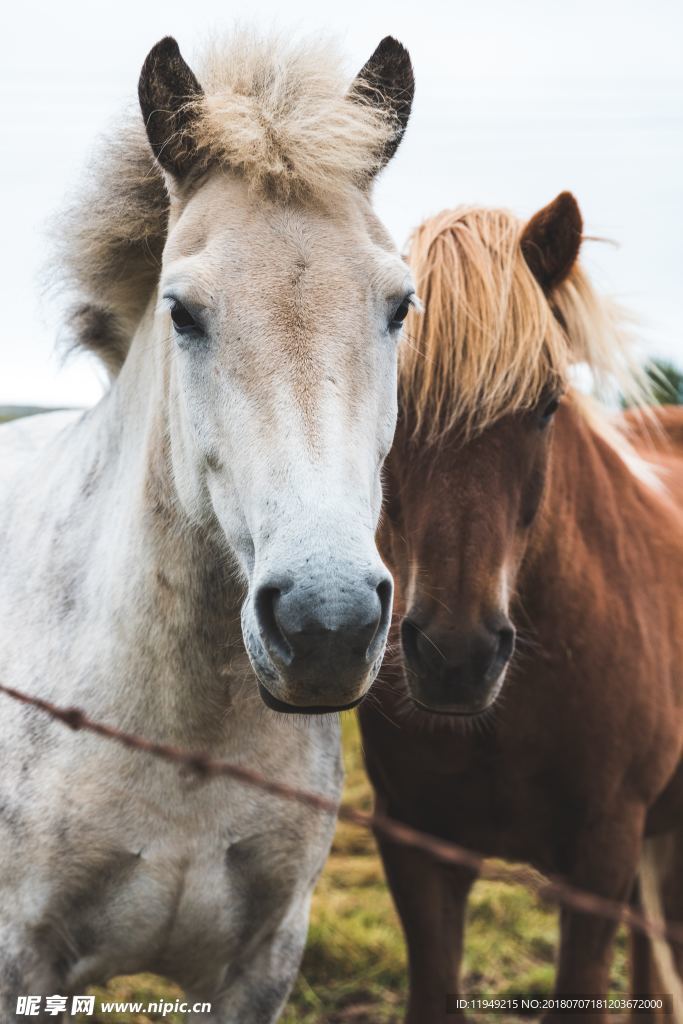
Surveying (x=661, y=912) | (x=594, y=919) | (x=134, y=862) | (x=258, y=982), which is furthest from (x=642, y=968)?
(x=134, y=862)

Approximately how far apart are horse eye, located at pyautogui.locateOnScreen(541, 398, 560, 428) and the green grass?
2467 mm

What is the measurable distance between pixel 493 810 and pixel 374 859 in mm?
2272

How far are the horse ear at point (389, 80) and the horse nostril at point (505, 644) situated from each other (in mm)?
1097

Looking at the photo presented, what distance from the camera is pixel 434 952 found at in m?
3.23

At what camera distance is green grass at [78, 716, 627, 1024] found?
417 centimetres

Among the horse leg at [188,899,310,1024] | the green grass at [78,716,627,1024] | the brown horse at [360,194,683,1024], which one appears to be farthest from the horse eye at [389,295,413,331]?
the green grass at [78,716,627,1024]

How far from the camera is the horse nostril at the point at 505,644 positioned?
2.61 metres

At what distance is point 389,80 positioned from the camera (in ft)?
7.64

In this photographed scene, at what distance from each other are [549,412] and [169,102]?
4.23 feet

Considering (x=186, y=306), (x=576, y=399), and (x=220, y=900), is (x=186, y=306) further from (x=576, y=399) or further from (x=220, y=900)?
(x=576, y=399)

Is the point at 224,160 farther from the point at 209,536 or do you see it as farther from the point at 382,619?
the point at 382,619

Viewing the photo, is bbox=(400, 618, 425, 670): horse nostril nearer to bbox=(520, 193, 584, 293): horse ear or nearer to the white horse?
the white horse

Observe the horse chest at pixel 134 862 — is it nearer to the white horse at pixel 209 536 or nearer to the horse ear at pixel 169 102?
the white horse at pixel 209 536

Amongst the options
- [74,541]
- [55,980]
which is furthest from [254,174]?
[55,980]
